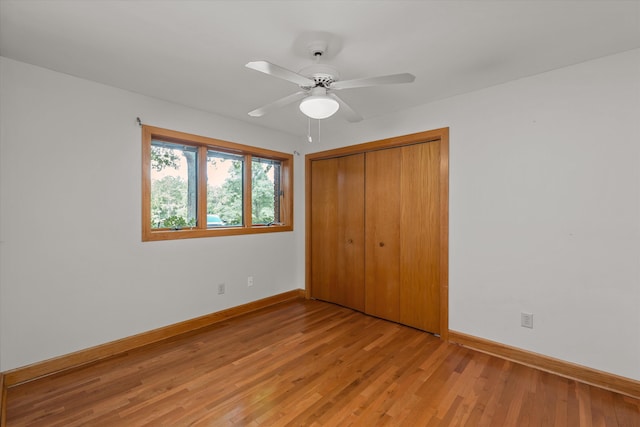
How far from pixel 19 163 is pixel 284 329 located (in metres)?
2.69

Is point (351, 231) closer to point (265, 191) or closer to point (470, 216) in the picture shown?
point (265, 191)

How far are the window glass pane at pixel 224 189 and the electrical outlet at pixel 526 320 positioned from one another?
3.16 meters

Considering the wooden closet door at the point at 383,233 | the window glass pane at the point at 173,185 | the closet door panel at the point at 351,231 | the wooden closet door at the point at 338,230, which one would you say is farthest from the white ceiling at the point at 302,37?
the wooden closet door at the point at 338,230

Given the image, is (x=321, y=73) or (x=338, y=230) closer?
(x=321, y=73)

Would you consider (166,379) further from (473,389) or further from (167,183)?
(473,389)

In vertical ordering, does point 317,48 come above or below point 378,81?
above

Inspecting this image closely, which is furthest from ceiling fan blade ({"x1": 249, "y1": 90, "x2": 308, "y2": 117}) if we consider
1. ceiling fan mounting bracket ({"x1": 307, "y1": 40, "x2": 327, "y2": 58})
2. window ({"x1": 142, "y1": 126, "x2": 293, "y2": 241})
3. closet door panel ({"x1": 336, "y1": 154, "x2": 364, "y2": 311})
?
closet door panel ({"x1": 336, "y1": 154, "x2": 364, "y2": 311})

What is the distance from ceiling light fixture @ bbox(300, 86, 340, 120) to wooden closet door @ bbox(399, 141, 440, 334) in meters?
1.59

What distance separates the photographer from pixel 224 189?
3547 mm

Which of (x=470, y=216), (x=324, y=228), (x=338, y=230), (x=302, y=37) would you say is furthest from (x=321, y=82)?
(x=324, y=228)

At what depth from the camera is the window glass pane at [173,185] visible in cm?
296

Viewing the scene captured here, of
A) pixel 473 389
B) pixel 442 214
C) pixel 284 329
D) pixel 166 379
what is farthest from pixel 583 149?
pixel 166 379

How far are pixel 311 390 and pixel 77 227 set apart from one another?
7.67ft

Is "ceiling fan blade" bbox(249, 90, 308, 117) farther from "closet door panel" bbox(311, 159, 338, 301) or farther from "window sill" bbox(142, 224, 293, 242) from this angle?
"closet door panel" bbox(311, 159, 338, 301)
